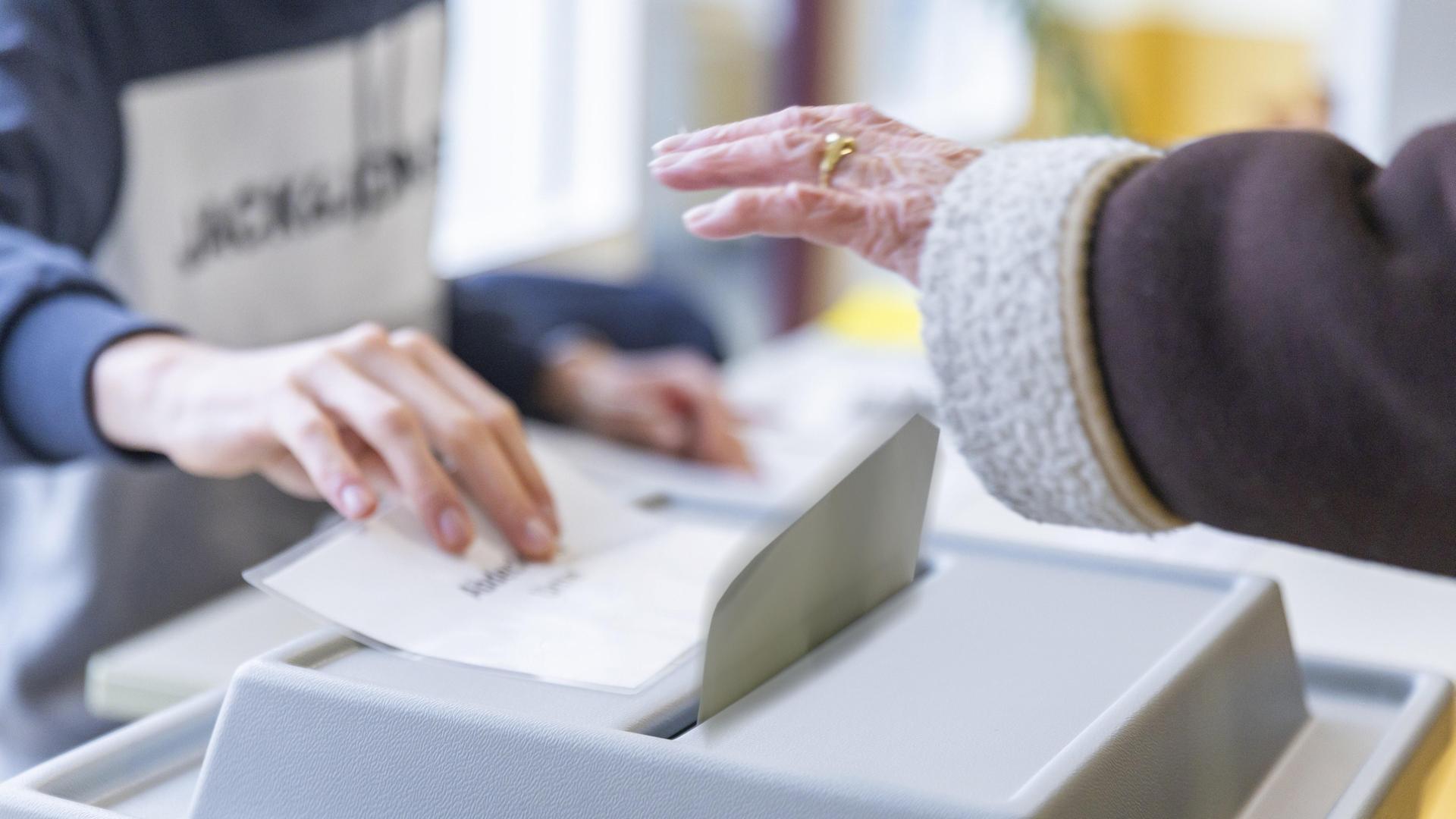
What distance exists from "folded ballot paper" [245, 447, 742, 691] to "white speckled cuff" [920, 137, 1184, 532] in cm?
12

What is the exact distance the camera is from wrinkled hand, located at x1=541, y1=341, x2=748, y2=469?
1127mm

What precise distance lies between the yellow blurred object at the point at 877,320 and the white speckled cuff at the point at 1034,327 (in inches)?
42.7

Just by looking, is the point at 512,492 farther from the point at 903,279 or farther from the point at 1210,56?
the point at 1210,56

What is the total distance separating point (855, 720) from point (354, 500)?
0.22 metres

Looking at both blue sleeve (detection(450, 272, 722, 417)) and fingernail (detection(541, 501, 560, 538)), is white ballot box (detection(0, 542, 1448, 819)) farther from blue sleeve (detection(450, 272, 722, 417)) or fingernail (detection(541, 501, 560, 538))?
blue sleeve (detection(450, 272, 722, 417))

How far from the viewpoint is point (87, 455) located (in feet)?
2.22

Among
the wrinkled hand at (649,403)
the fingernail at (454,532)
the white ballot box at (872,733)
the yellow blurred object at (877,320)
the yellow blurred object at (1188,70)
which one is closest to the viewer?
the white ballot box at (872,733)

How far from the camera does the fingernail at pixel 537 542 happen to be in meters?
0.50

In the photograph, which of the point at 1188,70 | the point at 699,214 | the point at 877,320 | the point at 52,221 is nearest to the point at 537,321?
the point at 877,320

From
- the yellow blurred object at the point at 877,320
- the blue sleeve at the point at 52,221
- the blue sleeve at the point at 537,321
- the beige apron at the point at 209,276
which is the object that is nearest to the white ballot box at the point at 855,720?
the blue sleeve at the point at 52,221

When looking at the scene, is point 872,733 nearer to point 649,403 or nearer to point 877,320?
point 649,403

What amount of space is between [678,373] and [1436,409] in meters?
0.89

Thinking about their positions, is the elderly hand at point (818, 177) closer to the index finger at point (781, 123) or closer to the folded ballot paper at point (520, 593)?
the index finger at point (781, 123)

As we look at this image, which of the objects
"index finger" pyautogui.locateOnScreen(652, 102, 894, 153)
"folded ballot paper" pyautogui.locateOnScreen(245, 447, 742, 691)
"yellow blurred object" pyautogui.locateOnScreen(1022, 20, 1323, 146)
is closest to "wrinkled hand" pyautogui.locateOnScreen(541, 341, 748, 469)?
"folded ballot paper" pyautogui.locateOnScreen(245, 447, 742, 691)
